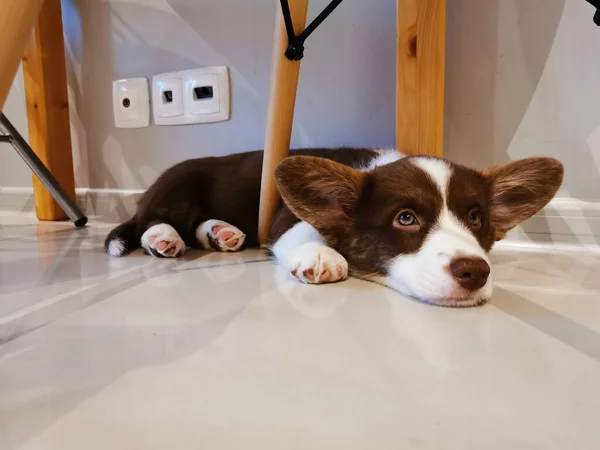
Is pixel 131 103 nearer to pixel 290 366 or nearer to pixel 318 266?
pixel 318 266

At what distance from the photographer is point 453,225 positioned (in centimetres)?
96

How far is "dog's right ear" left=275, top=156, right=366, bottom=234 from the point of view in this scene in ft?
3.41

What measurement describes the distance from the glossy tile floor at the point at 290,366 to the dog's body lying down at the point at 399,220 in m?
0.05

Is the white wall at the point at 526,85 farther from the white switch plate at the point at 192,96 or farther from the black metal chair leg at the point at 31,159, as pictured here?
the black metal chair leg at the point at 31,159

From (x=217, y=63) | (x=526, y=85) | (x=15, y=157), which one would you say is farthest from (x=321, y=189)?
(x=15, y=157)

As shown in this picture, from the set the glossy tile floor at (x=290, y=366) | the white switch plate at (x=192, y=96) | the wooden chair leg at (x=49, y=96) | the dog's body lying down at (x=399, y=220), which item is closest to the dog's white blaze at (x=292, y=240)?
the dog's body lying down at (x=399, y=220)

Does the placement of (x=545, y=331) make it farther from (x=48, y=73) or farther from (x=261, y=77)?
(x=48, y=73)

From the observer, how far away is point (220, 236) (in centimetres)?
140

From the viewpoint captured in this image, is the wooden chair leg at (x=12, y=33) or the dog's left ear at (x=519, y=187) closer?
the wooden chair leg at (x=12, y=33)

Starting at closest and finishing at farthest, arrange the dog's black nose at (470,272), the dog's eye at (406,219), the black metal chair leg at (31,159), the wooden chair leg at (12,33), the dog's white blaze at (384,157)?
the wooden chair leg at (12,33) < the dog's black nose at (470,272) < the dog's eye at (406,219) < the dog's white blaze at (384,157) < the black metal chair leg at (31,159)

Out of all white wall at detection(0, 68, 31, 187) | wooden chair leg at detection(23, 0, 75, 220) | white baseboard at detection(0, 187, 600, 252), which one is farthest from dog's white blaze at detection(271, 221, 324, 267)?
white wall at detection(0, 68, 31, 187)

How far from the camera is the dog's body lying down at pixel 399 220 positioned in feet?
2.90

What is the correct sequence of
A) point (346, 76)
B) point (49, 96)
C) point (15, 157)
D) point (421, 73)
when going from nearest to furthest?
1. point (421, 73)
2. point (346, 76)
3. point (49, 96)
4. point (15, 157)

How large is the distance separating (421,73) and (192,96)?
0.90 metres
